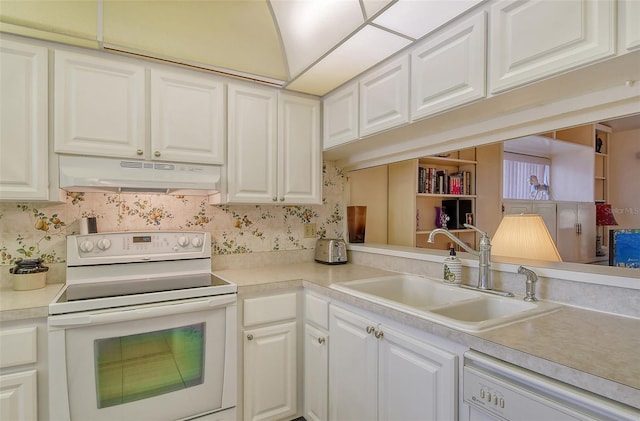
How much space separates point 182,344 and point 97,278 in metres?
0.61

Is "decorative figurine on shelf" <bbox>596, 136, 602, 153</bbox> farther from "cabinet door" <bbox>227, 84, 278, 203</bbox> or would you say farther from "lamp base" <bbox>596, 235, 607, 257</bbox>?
"cabinet door" <bbox>227, 84, 278, 203</bbox>

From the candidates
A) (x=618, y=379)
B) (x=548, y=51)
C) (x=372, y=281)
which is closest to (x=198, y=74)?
(x=372, y=281)

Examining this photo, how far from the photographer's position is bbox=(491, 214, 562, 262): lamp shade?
185cm

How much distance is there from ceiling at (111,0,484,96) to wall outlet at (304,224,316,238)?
3.29ft

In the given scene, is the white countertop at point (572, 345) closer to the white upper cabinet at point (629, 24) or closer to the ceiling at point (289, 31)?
the white upper cabinet at point (629, 24)

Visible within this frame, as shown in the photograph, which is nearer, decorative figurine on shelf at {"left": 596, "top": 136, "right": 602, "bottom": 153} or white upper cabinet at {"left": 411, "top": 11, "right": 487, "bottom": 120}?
white upper cabinet at {"left": 411, "top": 11, "right": 487, "bottom": 120}

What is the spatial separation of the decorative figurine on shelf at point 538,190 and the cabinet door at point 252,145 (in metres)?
2.35

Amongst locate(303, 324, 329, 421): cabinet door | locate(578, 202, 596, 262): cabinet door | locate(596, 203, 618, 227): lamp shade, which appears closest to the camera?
locate(303, 324, 329, 421): cabinet door

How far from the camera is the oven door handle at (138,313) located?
4.50 feet

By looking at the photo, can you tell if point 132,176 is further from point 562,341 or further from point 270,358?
point 562,341

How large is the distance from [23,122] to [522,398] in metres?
2.23

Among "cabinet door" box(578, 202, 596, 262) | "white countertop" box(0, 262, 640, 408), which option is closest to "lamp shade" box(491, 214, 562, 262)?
"white countertop" box(0, 262, 640, 408)

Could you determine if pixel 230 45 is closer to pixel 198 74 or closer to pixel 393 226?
pixel 198 74

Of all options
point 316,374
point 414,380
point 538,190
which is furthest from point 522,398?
point 538,190
